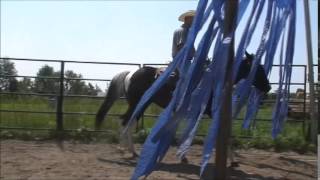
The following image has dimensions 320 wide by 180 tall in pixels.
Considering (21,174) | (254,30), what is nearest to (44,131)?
(21,174)

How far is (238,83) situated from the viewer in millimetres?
2732

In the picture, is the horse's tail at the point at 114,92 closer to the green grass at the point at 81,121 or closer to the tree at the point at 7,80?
the green grass at the point at 81,121

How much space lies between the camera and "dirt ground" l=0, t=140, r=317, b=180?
5.48 metres

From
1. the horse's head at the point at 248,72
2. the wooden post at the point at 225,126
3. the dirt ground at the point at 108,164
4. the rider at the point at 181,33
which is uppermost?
the rider at the point at 181,33

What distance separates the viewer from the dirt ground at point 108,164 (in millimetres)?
5484

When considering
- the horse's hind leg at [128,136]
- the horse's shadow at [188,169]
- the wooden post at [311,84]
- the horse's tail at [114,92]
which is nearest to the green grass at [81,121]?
the wooden post at [311,84]

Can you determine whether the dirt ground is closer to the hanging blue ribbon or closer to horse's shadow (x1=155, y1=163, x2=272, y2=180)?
horse's shadow (x1=155, y1=163, x2=272, y2=180)

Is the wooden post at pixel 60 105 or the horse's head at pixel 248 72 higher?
the horse's head at pixel 248 72

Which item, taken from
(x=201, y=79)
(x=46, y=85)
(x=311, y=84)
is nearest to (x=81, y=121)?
(x=46, y=85)

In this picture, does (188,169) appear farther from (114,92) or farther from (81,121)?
(81,121)

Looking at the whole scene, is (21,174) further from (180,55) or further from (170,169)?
(180,55)

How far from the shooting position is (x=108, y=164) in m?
6.19

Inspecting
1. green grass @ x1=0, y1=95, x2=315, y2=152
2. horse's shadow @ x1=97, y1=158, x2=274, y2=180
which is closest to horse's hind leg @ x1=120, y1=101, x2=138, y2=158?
horse's shadow @ x1=97, y1=158, x2=274, y2=180

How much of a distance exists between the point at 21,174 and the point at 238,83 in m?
3.49
